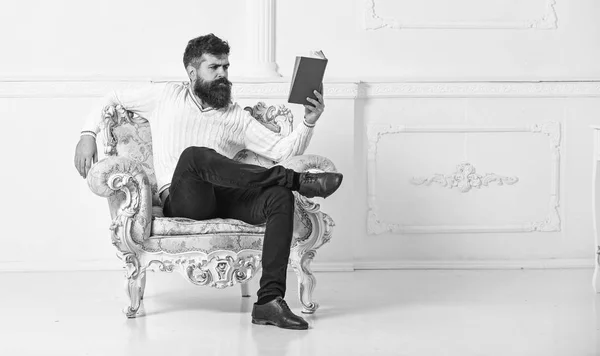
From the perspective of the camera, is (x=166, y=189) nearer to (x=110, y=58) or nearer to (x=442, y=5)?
(x=110, y=58)

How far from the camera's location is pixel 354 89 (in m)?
4.65

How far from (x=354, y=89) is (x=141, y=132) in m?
1.29

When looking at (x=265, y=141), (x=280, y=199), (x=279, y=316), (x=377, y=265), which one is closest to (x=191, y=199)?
(x=280, y=199)

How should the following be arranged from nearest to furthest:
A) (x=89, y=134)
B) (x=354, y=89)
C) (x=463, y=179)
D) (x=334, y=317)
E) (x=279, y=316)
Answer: (x=279, y=316) → (x=334, y=317) → (x=89, y=134) → (x=354, y=89) → (x=463, y=179)

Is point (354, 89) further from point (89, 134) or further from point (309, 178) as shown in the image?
point (89, 134)

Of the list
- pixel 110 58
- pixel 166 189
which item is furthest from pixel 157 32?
pixel 166 189

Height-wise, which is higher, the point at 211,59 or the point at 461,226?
the point at 211,59

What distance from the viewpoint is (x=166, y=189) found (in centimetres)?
362

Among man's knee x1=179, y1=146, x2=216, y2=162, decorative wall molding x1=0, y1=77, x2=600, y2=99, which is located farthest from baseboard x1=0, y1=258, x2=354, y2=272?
man's knee x1=179, y1=146, x2=216, y2=162

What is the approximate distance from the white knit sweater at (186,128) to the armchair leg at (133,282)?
0.35 metres

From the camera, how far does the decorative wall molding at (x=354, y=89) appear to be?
4613 millimetres

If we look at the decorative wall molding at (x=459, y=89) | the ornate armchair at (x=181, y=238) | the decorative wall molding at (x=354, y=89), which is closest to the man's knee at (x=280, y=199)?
the ornate armchair at (x=181, y=238)

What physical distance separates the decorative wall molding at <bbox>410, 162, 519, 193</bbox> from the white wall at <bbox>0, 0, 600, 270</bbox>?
0.11ft

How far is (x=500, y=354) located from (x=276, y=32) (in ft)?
7.71
